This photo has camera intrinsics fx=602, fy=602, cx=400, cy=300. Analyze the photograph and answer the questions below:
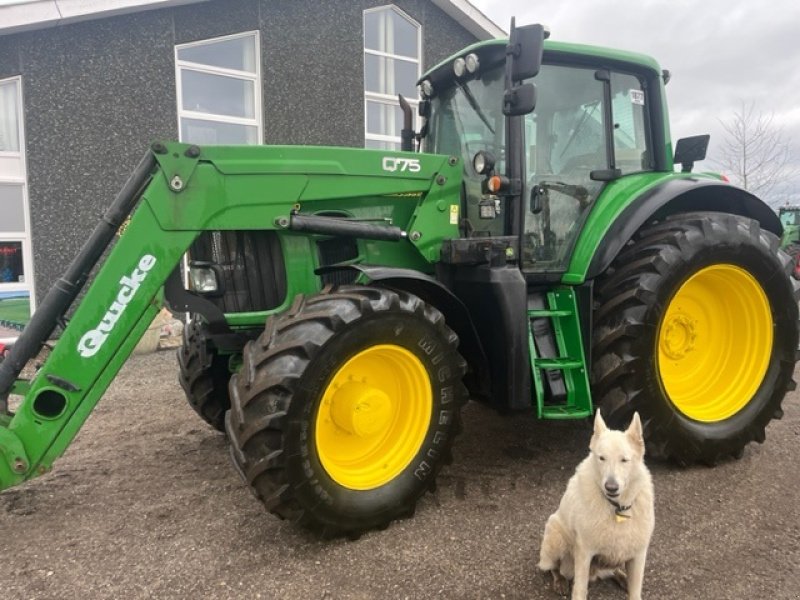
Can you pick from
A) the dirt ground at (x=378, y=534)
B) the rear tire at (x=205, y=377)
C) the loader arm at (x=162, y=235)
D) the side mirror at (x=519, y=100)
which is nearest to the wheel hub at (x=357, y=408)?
the dirt ground at (x=378, y=534)

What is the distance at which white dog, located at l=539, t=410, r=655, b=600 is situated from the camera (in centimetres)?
222

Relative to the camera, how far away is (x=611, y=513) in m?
2.25

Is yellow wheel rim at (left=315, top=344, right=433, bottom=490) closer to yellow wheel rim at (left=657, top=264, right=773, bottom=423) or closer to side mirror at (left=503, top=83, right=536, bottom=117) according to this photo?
side mirror at (left=503, top=83, right=536, bottom=117)

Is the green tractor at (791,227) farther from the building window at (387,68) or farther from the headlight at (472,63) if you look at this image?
the headlight at (472,63)

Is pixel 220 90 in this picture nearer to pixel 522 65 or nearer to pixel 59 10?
pixel 59 10

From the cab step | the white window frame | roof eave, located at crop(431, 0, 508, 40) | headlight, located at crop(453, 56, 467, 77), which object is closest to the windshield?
headlight, located at crop(453, 56, 467, 77)

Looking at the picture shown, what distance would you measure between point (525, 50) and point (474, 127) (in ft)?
2.57

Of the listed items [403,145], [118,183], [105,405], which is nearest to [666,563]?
[403,145]

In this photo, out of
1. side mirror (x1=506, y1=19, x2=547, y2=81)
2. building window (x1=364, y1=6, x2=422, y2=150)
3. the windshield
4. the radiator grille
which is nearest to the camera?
side mirror (x1=506, y1=19, x2=547, y2=81)

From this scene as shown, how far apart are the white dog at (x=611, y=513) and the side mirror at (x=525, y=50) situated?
1.85 m

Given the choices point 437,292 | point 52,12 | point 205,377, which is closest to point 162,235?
point 205,377

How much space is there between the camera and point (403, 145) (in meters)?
4.69

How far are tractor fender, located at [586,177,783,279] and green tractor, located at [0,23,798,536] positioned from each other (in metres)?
0.02

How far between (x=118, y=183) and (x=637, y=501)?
7949mm
